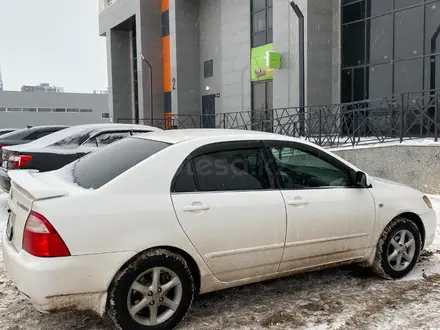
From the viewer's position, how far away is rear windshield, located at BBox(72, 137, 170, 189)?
353 cm

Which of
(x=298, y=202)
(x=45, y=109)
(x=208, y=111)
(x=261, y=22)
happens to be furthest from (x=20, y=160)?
(x=45, y=109)

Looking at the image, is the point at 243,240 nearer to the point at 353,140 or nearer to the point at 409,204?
the point at 409,204

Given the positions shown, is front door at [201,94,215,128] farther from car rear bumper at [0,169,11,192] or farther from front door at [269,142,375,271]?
front door at [269,142,375,271]

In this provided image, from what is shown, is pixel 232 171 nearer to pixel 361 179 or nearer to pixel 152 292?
pixel 152 292

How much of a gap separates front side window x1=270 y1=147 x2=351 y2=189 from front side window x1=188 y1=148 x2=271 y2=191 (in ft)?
0.80

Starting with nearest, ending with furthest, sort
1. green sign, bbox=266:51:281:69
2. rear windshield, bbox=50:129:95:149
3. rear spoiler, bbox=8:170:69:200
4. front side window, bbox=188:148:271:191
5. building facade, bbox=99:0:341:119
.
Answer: rear spoiler, bbox=8:170:69:200 → front side window, bbox=188:148:271:191 → rear windshield, bbox=50:129:95:149 → building facade, bbox=99:0:341:119 → green sign, bbox=266:51:281:69

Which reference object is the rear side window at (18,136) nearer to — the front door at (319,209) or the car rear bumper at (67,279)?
the car rear bumper at (67,279)

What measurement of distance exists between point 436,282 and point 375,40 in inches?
606

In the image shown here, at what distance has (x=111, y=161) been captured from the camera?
3.83 meters

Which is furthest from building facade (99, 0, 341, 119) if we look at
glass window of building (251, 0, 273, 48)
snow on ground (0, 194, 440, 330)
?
snow on ground (0, 194, 440, 330)

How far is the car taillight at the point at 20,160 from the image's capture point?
736 centimetres

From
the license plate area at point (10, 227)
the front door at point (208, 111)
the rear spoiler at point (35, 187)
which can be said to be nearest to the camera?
the rear spoiler at point (35, 187)

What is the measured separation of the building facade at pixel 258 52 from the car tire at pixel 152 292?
15.0 m

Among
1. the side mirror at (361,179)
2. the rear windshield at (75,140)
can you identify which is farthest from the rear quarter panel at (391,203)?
the rear windshield at (75,140)
